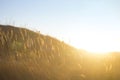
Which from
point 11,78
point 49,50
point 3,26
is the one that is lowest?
point 11,78

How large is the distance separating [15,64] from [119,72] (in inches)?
136

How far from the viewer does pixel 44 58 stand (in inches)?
324

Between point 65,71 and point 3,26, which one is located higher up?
point 3,26

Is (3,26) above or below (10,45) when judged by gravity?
above

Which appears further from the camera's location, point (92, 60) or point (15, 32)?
point (15, 32)

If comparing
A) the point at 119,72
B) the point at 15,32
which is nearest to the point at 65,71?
the point at 119,72

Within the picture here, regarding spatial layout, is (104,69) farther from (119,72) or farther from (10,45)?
(10,45)

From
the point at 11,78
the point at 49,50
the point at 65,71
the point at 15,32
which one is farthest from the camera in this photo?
the point at 15,32

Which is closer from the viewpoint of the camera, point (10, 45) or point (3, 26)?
point (10, 45)

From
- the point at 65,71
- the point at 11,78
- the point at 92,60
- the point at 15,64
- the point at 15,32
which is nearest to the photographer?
the point at 11,78

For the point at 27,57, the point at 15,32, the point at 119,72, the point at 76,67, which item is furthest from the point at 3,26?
the point at 119,72

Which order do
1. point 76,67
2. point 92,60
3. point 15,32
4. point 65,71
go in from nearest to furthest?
1. point 65,71
2. point 76,67
3. point 92,60
4. point 15,32

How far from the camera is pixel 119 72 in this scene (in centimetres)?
773

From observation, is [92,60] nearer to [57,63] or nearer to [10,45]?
[57,63]
